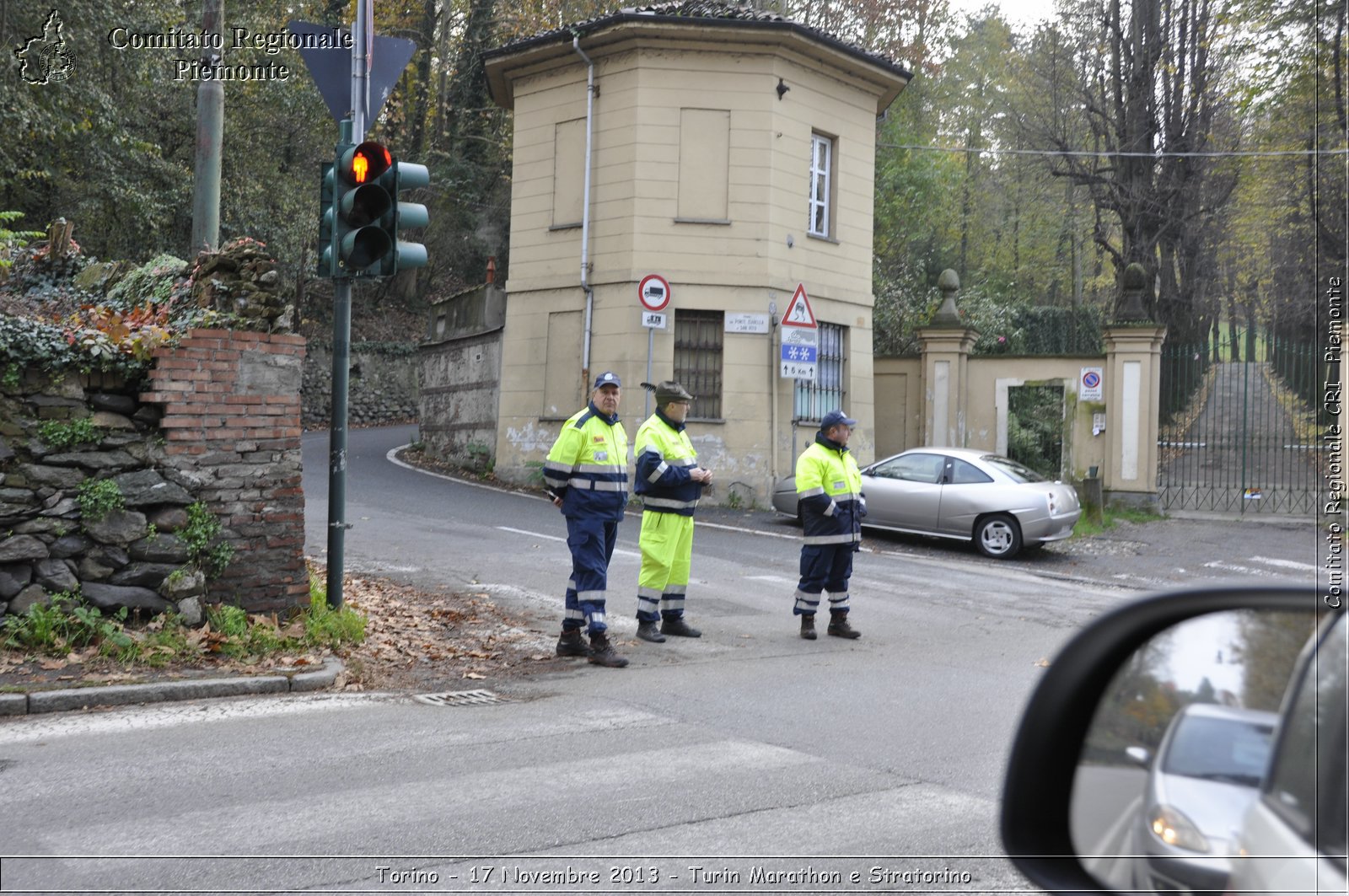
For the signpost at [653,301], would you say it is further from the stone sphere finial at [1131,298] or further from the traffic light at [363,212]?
the traffic light at [363,212]

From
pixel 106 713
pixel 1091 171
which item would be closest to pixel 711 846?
pixel 106 713

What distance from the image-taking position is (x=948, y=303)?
22953 millimetres

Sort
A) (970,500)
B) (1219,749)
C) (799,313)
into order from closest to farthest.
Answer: (1219,749) < (970,500) < (799,313)

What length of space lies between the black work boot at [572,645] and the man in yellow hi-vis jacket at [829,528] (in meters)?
1.99

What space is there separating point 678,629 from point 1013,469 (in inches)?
340

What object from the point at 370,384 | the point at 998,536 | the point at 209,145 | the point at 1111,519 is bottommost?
the point at 998,536

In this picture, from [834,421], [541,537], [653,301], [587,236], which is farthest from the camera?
[587,236]

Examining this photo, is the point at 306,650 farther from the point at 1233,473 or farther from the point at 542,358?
the point at 1233,473

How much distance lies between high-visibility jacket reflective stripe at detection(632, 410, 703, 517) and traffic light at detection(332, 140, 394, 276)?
2352mm

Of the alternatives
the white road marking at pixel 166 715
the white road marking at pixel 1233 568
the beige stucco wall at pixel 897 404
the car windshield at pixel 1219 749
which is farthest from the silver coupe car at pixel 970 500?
the car windshield at pixel 1219 749

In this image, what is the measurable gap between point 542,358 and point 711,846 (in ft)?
58.1

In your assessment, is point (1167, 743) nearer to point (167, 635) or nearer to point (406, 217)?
point (167, 635)

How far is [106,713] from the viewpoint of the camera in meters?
6.95

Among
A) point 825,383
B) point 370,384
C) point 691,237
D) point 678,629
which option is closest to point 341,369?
point 678,629
